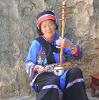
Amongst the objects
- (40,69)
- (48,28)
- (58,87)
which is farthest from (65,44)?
(58,87)

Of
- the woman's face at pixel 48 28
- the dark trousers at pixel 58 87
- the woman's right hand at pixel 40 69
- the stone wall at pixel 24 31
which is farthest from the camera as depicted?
the stone wall at pixel 24 31

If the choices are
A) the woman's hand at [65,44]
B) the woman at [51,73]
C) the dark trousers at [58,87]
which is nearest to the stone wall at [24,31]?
the woman at [51,73]

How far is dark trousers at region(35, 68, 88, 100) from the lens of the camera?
4.28 metres

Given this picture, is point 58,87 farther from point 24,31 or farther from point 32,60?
point 24,31

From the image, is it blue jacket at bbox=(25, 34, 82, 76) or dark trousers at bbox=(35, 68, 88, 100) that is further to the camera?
blue jacket at bbox=(25, 34, 82, 76)

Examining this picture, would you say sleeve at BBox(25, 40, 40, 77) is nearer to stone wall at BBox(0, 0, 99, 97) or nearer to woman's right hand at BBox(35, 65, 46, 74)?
woman's right hand at BBox(35, 65, 46, 74)

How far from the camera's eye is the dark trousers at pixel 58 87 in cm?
428

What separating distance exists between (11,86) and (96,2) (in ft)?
5.26

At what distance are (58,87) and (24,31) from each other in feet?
4.28

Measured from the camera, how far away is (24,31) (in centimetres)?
539

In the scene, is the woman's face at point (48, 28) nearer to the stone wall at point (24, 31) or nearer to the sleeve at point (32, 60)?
the sleeve at point (32, 60)

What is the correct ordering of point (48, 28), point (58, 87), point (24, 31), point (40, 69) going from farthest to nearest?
1. point (24, 31)
2. point (48, 28)
3. point (40, 69)
4. point (58, 87)

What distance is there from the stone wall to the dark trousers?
0.99 m

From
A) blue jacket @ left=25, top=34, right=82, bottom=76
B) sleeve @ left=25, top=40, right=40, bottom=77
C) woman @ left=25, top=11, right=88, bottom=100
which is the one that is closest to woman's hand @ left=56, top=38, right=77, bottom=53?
woman @ left=25, top=11, right=88, bottom=100
